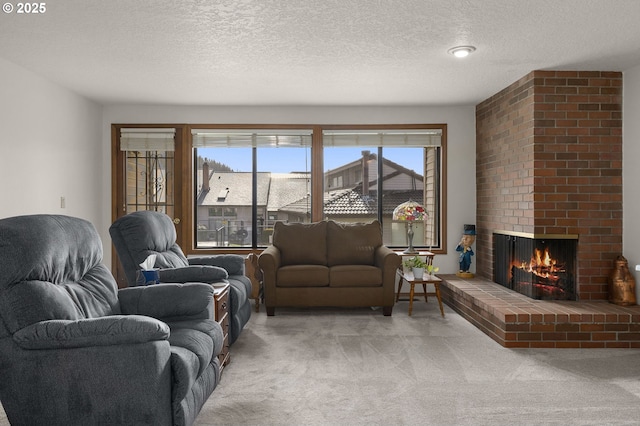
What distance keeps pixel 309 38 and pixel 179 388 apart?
2.75m

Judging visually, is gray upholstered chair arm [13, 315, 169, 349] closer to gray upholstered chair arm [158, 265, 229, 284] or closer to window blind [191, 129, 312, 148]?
gray upholstered chair arm [158, 265, 229, 284]

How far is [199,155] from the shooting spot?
22.7 ft

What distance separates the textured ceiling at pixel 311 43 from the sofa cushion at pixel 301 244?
5.19 feet

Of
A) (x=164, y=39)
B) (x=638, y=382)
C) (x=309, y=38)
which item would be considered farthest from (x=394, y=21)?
(x=638, y=382)

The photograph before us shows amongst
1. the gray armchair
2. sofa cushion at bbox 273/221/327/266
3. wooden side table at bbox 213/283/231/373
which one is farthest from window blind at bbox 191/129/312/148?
the gray armchair

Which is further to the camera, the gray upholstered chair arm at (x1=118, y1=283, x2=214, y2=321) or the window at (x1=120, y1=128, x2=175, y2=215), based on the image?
the window at (x1=120, y1=128, x2=175, y2=215)

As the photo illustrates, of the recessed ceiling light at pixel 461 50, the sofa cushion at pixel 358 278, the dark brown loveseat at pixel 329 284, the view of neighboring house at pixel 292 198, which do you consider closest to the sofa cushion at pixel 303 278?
the dark brown loveseat at pixel 329 284

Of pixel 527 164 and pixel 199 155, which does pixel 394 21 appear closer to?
pixel 527 164

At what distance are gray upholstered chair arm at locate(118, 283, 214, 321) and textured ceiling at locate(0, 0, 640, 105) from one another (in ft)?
5.91

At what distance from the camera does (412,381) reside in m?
3.39

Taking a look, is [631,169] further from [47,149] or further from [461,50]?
[47,149]

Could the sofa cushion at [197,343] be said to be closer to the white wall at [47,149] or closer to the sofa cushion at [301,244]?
the white wall at [47,149]

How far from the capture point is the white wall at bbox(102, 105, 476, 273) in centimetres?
668

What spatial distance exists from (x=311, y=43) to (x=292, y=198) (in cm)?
307
